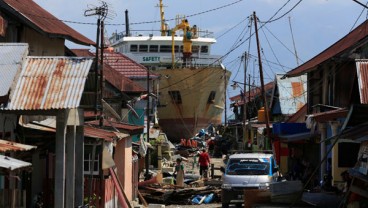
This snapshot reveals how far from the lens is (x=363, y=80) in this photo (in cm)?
1620

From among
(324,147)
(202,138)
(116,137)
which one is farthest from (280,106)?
(202,138)

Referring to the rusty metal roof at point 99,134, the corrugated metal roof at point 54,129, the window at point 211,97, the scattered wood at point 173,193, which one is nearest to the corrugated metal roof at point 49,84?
the corrugated metal roof at point 54,129

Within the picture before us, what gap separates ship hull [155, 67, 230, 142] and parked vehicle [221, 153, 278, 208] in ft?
145

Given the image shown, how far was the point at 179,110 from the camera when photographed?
7619 centimetres

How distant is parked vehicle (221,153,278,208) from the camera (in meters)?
26.3

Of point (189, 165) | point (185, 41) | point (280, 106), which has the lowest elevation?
point (189, 165)

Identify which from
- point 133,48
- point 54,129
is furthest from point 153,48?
point 54,129

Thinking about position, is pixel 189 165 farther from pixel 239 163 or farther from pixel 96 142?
pixel 96 142

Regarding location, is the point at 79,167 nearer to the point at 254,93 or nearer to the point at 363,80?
the point at 363,80

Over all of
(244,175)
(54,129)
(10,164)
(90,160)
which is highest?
(54,129)

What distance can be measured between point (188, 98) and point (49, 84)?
58957 millimetres

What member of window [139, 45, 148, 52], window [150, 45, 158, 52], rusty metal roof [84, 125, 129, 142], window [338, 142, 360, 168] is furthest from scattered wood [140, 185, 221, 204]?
window [150, 45, 158, 52]

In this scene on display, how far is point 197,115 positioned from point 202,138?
6378mm

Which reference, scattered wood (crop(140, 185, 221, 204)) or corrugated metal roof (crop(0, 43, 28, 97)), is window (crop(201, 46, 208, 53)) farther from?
corrugated metal roof (crop(0, 43, 28, 97))
